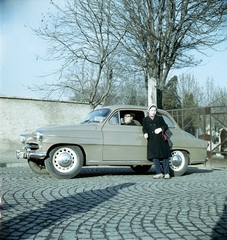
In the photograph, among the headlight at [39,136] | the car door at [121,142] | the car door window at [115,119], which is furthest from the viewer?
the car door window at [115,119]

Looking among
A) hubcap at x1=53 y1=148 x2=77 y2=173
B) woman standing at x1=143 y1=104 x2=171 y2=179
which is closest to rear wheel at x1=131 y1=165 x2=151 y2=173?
woman standing at x1=143 y1=104 x2=171 y2=179

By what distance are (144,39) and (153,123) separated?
7.34m

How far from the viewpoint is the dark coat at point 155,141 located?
27.9 feet

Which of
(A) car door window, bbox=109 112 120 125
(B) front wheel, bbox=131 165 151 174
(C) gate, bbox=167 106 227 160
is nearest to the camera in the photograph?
(A) car door window, bbox=109 112 120 125

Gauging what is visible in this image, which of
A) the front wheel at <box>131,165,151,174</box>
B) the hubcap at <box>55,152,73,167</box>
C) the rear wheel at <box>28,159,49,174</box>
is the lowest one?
the front wheel at <box>131,165,151,174</box>

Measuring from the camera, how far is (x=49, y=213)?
15.1ft

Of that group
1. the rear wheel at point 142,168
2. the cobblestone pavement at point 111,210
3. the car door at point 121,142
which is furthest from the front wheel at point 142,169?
Answer: the cobblestone pavement at point 111,210

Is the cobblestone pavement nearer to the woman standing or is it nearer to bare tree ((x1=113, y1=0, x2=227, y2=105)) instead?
the woman standing

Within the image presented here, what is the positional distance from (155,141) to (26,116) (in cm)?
1478

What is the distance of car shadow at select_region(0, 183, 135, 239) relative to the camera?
3.78m

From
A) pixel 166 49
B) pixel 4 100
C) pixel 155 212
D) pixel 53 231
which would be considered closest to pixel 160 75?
pixel 166 49

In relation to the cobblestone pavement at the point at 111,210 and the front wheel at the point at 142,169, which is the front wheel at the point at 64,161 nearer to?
the cobblestone pavement at the point at 111,210

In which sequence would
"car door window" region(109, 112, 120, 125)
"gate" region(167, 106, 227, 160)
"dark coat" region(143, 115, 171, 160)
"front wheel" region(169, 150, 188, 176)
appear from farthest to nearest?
1. "gate" region(167, 106, 227, 160)
2. "front wheel" region(169, 150, 188, 176)
3. "car door window" region(109, 112, 120, 125)
4. "dark coat" region(143, 115, 171, 160)

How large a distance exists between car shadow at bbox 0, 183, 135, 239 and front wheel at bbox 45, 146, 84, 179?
185 cm
